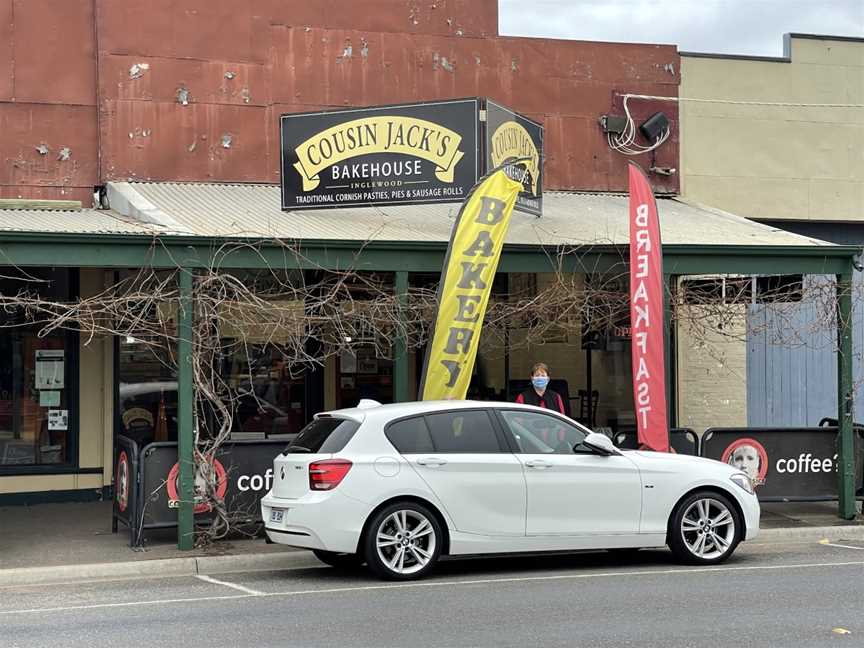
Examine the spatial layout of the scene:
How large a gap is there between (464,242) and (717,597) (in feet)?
16.2

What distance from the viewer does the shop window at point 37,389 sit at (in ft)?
52.1

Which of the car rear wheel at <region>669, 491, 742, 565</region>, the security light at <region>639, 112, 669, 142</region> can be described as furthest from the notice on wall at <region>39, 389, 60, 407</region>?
the security light at <region>639, 112, 669, 142</region>

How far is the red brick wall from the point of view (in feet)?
53.0

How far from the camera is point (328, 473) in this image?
10.2 metres

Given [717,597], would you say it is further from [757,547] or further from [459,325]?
[459,325]

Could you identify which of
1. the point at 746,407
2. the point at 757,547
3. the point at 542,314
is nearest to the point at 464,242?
the point at 542,314

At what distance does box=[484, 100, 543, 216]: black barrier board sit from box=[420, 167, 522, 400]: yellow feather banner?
169 cm

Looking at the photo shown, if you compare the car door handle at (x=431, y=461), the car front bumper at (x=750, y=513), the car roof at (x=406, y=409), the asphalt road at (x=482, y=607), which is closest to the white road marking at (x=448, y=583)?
the asphalt road at (x=482, y=607)

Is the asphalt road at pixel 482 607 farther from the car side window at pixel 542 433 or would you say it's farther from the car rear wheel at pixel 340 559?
the car side window at pixel 542 433

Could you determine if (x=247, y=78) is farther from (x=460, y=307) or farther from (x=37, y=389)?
(x=460, y=307)

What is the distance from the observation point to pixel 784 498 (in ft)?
46.5

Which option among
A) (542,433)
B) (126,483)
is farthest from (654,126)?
(126,483)

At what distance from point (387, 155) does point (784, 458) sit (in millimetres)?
5999

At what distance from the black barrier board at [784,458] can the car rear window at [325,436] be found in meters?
5.23
